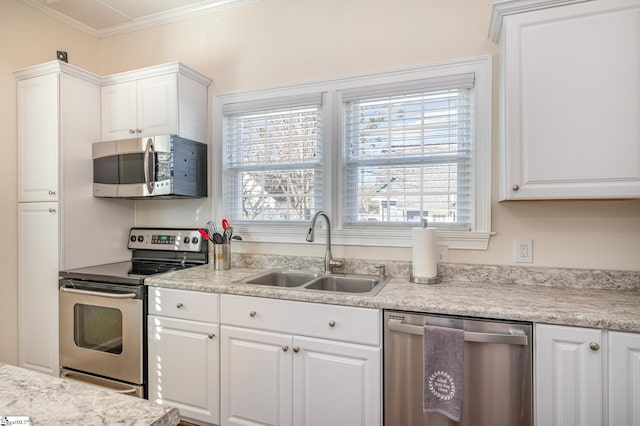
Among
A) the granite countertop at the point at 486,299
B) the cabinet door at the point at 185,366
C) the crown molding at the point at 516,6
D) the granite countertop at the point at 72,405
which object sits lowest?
the cabinet door at the point at 185,366

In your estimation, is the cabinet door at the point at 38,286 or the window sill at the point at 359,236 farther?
the cabinet door at the point at 38,286

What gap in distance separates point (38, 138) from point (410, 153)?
2.54 m

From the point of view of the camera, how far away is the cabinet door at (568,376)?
1.36 m

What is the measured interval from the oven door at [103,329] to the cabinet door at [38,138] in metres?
0.71

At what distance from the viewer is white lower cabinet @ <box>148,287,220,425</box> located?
1.96 m

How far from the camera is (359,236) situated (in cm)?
231

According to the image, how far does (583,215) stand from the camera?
1.89 m

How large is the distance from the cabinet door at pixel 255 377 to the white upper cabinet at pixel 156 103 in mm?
1468

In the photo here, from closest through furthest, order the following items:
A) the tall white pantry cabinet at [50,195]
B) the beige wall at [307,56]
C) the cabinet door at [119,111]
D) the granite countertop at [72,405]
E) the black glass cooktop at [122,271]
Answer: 1. the granite countertop at [72,405]
2. the beige wall at [307,56]
3. the black glass cooktop at [122,271]
4. the tall white pantry cabinet at [50,195]
5. the cabinet door at [119,111]

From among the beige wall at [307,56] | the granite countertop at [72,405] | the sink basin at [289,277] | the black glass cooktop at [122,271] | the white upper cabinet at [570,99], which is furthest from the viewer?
the sink basin at [289,277]

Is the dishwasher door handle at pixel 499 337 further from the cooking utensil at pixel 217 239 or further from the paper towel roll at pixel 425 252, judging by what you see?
the cooking utensil at pixel 217 239

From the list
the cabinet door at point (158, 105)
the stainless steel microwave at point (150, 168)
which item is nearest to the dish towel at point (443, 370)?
the stainless steel microwave at point (150, 168)

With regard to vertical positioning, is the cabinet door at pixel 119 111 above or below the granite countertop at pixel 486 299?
above

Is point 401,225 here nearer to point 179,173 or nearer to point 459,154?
point 459,154
